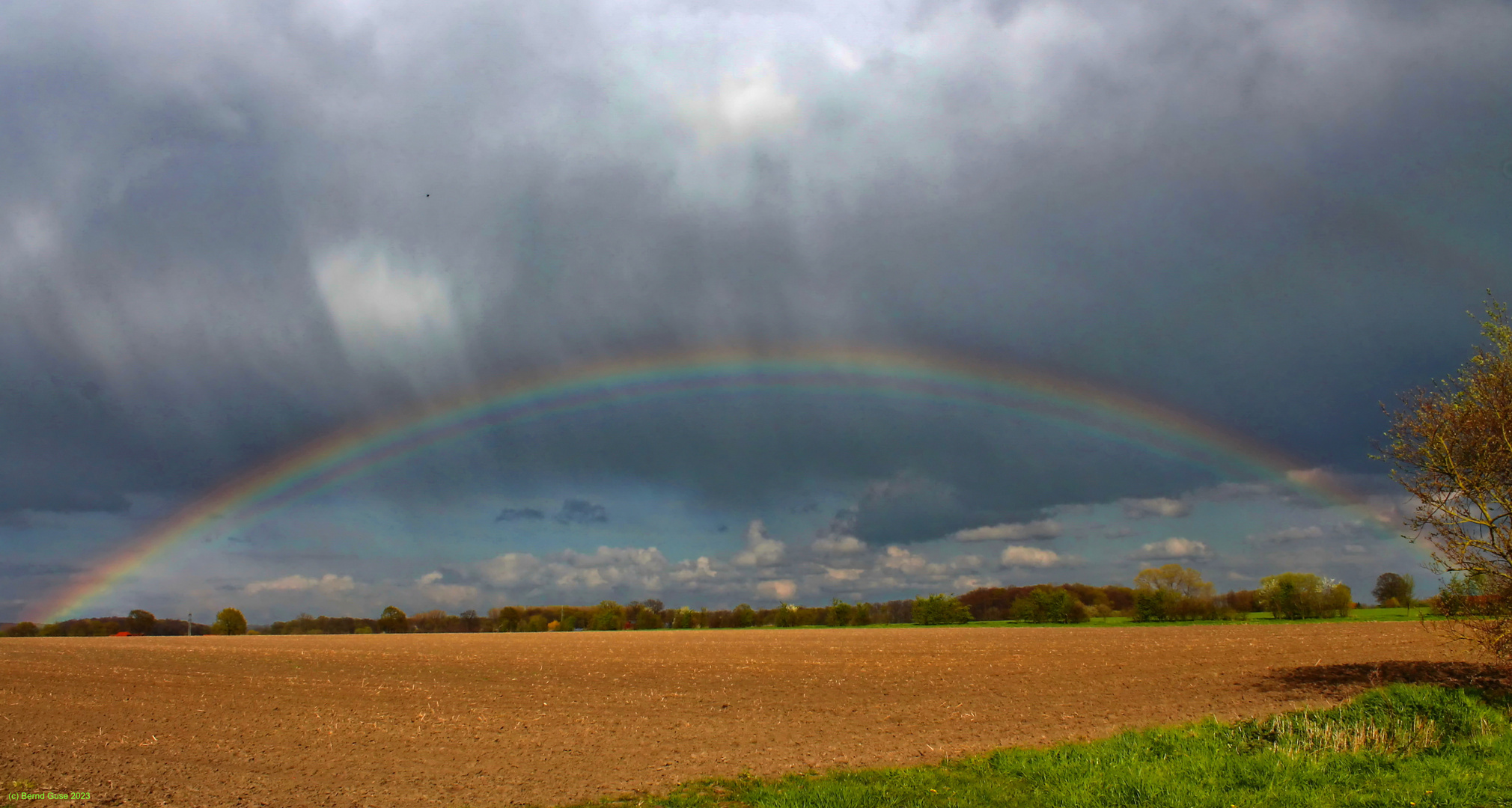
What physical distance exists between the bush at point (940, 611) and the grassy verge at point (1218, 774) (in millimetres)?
175371

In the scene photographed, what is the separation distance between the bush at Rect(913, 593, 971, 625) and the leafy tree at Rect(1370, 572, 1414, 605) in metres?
81.0

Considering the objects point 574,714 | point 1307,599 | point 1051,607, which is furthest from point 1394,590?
point 574,714

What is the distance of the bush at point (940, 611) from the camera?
185m

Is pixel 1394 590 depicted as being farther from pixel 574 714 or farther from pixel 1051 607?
pixel 574 714

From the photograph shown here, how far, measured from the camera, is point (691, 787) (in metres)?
14.9

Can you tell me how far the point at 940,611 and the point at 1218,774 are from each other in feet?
600

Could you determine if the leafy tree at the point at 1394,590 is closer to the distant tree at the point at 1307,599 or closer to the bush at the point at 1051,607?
the distant tree at the point at 1307,599

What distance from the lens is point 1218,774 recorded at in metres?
12.8

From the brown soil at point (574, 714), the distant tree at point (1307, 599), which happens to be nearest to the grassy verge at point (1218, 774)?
the brown soil at point (574, 714)

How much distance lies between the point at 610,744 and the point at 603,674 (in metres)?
25.6

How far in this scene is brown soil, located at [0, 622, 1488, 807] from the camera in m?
17.1

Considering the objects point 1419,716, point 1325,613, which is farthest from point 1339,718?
point 1325,613

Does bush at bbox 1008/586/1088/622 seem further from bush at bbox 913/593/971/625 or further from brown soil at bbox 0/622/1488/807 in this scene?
brown soil at bbox 0/622/1488/807

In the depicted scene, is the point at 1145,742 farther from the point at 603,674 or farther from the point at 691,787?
the point at 603,674
